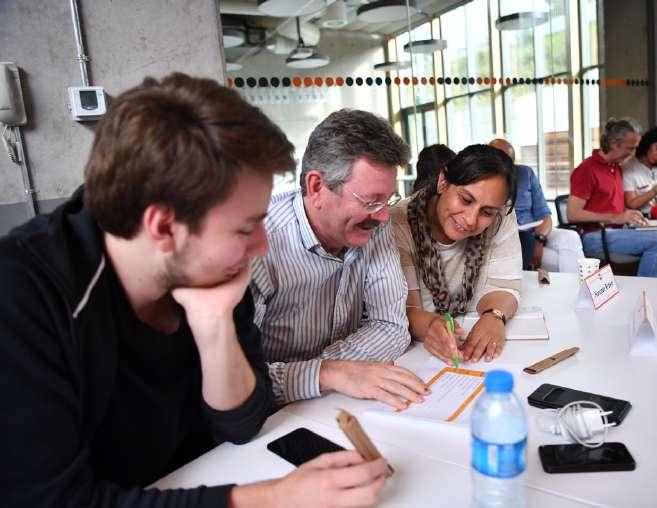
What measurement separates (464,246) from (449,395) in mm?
855

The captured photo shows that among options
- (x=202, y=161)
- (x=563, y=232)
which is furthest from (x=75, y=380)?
(x=563, y=232)

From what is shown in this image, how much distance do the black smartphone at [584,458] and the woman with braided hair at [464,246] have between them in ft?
1.83

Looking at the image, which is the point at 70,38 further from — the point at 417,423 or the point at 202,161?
the point at 417,423

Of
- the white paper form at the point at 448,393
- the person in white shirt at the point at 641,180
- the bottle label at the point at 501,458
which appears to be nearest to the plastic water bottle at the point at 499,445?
the bottle label at the point at 501,458

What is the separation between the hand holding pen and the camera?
4.59ft

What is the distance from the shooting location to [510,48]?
451cm

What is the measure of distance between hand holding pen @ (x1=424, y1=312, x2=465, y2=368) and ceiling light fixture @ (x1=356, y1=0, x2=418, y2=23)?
2554mm

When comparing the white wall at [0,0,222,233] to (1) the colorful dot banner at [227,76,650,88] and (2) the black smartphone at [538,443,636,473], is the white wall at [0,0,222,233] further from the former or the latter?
(2) the black smartphone at [538,443,636,473]

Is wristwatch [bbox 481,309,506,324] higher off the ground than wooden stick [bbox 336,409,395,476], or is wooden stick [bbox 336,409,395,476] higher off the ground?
wooden stick [bbox 336,409,395,476]

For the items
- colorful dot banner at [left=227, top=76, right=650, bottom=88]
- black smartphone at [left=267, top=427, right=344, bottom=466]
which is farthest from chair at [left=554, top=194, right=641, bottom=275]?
black smartphone at [left=267, top=427, right=344, bottom=466]

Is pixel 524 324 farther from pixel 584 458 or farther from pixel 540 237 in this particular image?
pixel 540 237

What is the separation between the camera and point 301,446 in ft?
3.36

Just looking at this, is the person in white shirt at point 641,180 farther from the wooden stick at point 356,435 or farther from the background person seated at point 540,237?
the wooden stick at point 356,435

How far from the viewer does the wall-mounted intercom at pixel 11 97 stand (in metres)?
2.12
